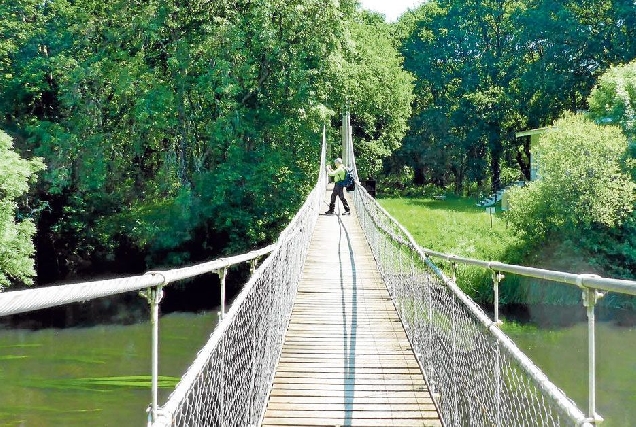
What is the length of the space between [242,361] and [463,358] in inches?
47.2

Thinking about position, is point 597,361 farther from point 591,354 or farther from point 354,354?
point 591,354

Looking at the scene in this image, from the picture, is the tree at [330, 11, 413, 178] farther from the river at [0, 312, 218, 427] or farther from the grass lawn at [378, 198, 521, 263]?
the river at [0, 312, 218, 427]

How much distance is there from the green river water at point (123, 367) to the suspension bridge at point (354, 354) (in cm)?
405

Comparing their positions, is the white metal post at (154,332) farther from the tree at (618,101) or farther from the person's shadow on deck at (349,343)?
the tree at (618,101)

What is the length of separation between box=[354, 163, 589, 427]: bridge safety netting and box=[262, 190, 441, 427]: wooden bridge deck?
0.15m

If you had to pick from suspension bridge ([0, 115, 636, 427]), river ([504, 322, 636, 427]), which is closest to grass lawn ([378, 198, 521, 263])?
river ([504, 322, 636, 427])

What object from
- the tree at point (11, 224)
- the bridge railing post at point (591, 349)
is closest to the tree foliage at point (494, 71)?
the tree at point (11, 224)

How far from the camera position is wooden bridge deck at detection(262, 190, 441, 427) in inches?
153

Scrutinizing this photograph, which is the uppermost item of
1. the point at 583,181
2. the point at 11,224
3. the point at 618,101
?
the point at 618,101

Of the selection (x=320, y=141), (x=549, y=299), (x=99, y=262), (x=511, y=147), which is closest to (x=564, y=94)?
(x=511, y=147)

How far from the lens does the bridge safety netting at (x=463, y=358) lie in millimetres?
2212

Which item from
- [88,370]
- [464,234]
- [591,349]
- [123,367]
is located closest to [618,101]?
[464,234]

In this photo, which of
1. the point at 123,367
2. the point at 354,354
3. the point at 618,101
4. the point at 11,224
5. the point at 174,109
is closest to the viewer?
the point at 354,354

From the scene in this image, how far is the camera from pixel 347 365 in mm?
4785
